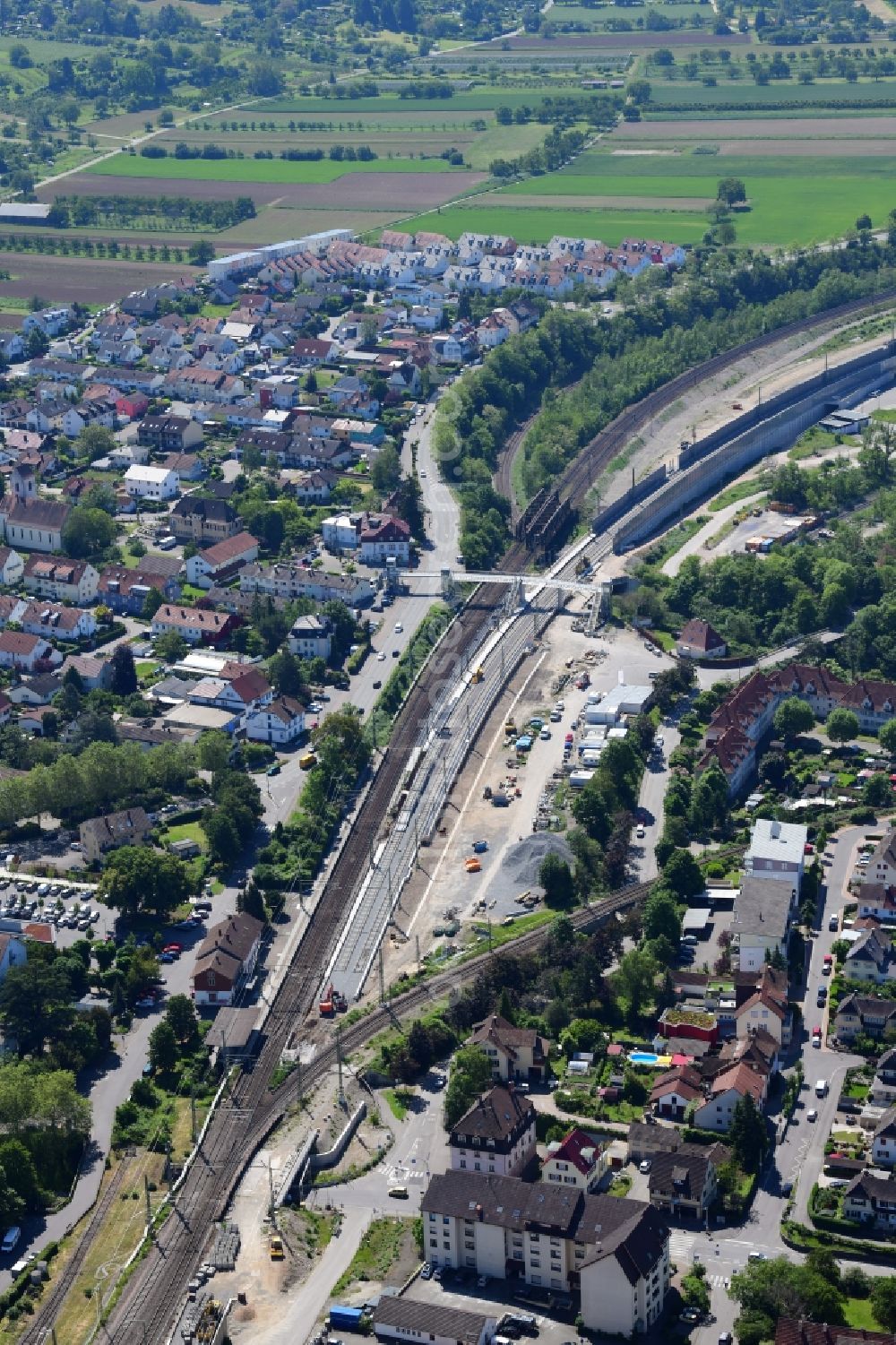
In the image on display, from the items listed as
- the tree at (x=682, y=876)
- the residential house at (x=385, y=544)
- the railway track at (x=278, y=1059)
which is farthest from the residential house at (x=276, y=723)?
the tree at (x=682, y=876)

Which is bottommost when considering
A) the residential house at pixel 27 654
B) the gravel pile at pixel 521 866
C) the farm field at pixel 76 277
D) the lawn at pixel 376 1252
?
the farm field at pixel 76 277

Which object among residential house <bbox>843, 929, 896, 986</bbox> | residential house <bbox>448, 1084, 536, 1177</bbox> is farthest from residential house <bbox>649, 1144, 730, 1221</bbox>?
residential house <bbox>843, 929, 896, 986</bbox>

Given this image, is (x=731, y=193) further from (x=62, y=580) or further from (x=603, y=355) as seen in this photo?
(x=62, y=580)

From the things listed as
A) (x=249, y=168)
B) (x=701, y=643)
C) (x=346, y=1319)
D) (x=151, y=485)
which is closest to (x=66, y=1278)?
(x=346, y=1319)

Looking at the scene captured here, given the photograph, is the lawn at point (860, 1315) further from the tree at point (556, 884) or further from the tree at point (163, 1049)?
the tree at point (556, 884)

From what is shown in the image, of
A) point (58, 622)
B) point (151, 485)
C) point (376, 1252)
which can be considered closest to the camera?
point (376, 1252)

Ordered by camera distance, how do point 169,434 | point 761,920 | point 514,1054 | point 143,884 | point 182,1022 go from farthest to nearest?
point 169,434 → point 143,884 → point 761,920 → point 182,1022 → point 514,1054

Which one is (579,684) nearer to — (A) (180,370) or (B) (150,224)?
(A) (180,370)
